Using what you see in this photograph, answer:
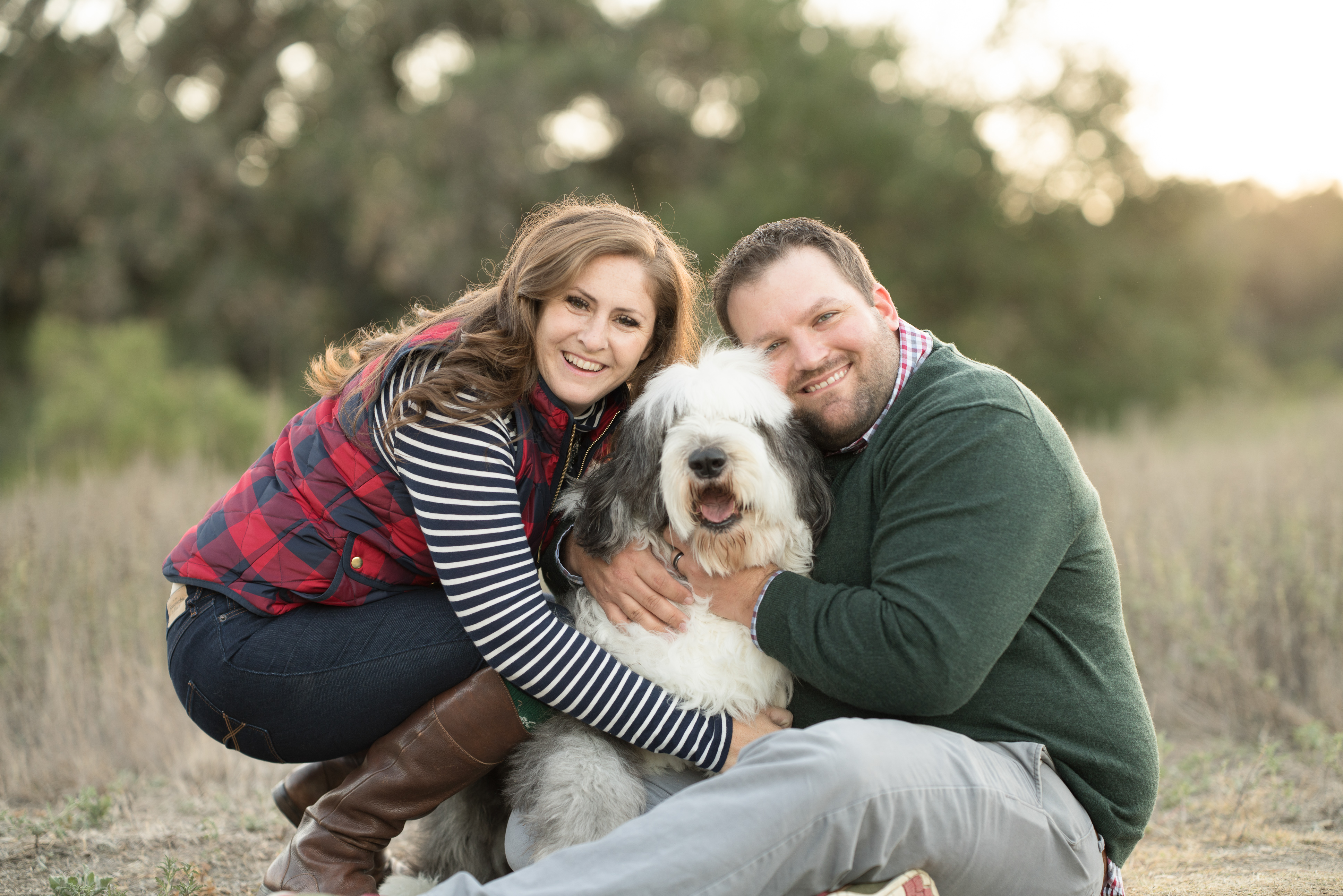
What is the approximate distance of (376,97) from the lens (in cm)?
1608

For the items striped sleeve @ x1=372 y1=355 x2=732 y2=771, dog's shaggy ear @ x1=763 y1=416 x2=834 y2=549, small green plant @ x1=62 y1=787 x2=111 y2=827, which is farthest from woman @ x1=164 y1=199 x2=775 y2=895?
small green plant @ x1=62 y1=787 x2=111 y2=827

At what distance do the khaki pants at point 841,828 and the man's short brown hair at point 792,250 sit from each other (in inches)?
49.9

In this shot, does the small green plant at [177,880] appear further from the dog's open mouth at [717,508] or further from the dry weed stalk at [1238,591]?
the dry weed stalk at [1238,591]

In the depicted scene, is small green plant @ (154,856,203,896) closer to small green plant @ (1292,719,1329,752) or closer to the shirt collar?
the shirt collar

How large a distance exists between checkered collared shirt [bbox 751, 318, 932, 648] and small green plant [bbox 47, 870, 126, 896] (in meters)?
1.90

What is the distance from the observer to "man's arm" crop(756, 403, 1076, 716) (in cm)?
219

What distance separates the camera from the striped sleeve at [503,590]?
7.87ft

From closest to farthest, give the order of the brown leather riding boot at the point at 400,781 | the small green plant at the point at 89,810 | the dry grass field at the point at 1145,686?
the brown leather riding boot at the point at 400,781, the dry grass field at the point at 1145,686, the small green plant at the point at 89,810

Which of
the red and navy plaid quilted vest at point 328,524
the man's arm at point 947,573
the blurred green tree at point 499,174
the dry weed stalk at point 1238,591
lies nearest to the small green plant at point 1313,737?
the dry weed stalk at point 1238,591

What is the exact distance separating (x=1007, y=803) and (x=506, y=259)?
6.53ft

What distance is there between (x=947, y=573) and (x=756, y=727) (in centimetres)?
69

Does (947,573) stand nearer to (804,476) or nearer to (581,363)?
(804,476)

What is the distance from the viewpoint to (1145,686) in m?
4.58

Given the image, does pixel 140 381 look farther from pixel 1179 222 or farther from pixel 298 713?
pixel 1179 222
